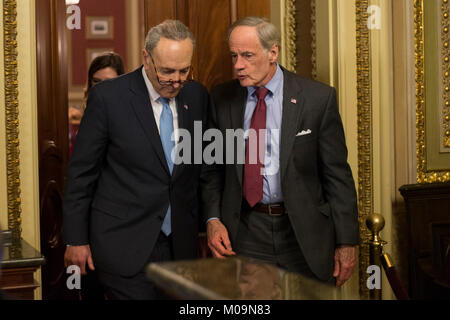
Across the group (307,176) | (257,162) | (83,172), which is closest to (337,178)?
(307,176)

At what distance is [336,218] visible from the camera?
9.80ft

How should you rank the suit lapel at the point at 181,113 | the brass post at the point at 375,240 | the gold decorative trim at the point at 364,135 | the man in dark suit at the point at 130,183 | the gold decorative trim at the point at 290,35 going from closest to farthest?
the man in dark suit at the point at 130,183 < the suit lapel at the point at 181,113 < the brass post at the point at 375,240 < the gold decorative trim at the point at 364,135 < the gold decorative trim at the point at 290,35

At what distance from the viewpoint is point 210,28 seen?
3.66 m

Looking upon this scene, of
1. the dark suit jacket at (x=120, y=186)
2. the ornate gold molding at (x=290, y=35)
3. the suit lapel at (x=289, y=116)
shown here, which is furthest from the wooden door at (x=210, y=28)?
the dark suit jacket at (x=120, y=186)

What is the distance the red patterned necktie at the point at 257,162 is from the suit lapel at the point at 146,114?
355mm

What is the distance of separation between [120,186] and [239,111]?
2.05ft

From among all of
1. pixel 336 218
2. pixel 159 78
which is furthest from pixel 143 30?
pixel 336 218

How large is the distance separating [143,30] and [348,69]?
1101 mm

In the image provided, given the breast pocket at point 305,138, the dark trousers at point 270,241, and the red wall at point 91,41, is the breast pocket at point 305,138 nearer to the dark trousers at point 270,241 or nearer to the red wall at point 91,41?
the dark trousers at point 270,241

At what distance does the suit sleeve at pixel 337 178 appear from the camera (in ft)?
9.74

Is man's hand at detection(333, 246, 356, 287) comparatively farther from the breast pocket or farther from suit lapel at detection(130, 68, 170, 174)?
suit lapel at detection(130, 68, 170, 174)

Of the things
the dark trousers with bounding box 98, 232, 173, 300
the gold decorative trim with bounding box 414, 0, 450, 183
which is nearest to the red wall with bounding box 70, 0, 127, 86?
the dark trousers with bounding box 98, 232, 173, 300

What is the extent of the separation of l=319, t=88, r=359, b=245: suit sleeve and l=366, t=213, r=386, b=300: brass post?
0.17m

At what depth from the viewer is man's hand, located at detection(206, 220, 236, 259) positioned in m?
2.85
